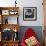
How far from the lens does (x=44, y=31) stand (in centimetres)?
528

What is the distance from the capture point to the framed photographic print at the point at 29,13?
5617 mm

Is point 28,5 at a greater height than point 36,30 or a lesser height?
greater

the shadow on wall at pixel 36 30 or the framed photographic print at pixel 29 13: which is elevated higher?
the framed photographic print at pixel 29 13

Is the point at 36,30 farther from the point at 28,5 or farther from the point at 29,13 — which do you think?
the point at 28,5

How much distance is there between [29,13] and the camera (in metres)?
5.64

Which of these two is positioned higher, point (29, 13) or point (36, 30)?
point (29, 13)

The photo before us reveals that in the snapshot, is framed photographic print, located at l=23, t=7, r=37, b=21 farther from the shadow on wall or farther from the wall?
the shadow on wall

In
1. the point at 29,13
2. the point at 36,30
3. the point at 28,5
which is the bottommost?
the point at 36,30

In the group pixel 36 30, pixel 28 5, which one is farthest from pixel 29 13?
pixel 36 30

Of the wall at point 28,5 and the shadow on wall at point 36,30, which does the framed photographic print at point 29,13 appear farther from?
the shadow on wall at point 36,30

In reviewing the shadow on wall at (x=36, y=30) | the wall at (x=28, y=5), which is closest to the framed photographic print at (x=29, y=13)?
the wall at (x=28, y=5)

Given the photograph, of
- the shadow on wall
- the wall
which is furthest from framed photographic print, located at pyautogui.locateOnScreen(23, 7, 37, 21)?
the shadow on wall

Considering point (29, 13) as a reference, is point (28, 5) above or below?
above

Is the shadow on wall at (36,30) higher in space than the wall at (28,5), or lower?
lower
